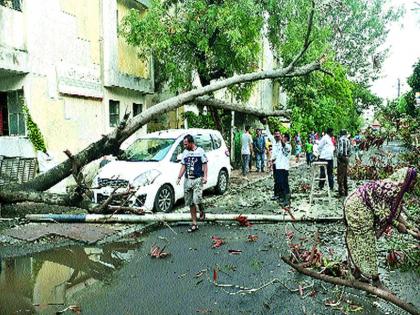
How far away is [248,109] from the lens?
14.0 m

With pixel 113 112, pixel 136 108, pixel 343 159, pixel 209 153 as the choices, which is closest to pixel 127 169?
pixel 209 153

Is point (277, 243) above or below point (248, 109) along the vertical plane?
below

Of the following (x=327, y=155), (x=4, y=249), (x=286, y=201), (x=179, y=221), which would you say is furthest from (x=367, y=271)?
(x=327, y=155)

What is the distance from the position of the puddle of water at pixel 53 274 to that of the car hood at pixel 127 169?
263cm

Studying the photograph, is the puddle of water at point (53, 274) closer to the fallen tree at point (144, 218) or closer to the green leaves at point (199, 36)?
the fallen tree at point (144, 218)

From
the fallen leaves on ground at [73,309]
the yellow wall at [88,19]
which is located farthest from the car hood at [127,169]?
the yellow wall at [88,19]

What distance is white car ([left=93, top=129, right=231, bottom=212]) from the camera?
10312 mm

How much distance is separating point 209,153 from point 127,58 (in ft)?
22.5

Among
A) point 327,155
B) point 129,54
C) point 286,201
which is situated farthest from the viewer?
point 129,54

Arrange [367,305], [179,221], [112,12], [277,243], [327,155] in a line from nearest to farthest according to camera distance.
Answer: [367,305], [277,243], [179,221], [327,155], [112,12]

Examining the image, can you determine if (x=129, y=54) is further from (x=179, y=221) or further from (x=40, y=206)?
(x=179, y=221)

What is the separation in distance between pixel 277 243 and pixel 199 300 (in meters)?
2.94

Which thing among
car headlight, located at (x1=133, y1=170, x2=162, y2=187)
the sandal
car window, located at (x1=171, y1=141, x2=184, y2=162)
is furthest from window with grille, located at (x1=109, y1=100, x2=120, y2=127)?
the sandal

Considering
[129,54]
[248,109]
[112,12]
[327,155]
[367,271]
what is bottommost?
[367,271]
